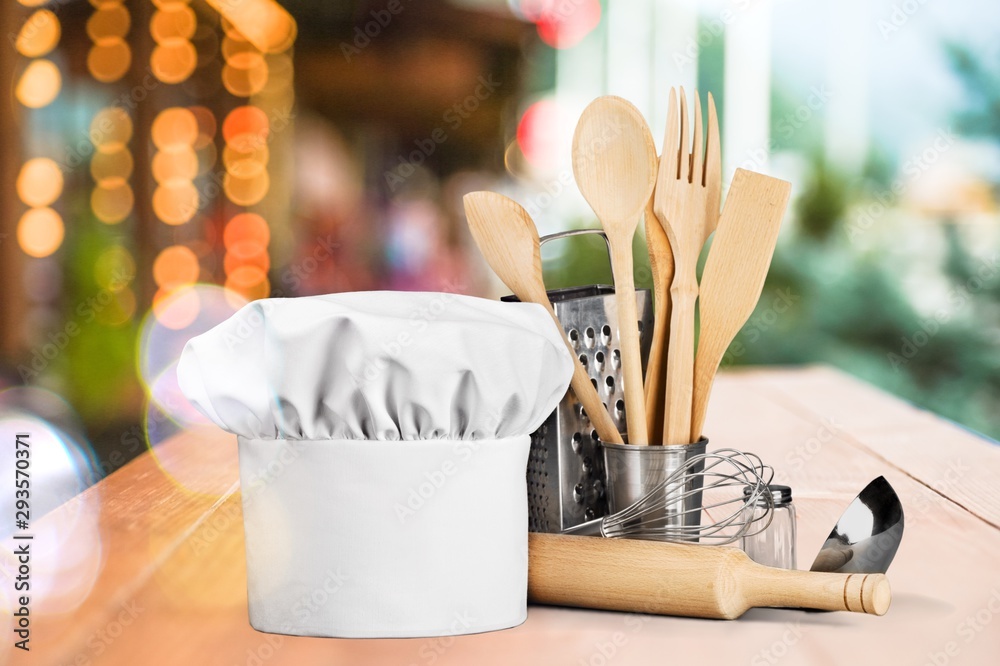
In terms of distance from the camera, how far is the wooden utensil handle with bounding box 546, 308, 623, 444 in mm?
441

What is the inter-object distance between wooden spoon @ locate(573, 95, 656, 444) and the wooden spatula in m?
0.04

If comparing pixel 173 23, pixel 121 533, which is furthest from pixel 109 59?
pixel 121 533

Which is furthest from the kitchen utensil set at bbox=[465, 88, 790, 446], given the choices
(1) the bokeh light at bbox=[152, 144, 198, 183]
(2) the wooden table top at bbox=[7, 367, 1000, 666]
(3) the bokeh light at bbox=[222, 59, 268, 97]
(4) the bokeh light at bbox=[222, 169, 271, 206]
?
(3) the bokeh light at bbox=[222, 59, 268, 97]

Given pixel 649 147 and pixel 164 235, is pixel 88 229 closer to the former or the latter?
pixel 164 235

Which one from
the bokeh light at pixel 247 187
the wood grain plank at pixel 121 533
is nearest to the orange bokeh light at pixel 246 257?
the bokeh light at pixel 247 187

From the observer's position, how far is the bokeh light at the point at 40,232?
1.59 meters

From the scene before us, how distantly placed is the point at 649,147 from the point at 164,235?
5.94ft

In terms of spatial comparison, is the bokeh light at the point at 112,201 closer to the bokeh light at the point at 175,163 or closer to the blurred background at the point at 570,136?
the bokeh light at the point at 175,163

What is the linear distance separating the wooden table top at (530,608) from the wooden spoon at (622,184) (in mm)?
116

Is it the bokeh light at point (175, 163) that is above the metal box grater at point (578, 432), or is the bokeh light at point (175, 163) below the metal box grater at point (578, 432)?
above

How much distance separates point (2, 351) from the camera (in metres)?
1.58

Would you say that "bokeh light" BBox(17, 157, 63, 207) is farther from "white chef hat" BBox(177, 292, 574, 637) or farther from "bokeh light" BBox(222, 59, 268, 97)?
"white chef hat" BBox(177, 292, 574, 637)

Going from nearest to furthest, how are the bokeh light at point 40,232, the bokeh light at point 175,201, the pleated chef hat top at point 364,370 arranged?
the pleated chef hat top at point 364,370 < the bokeh light at point 40,232 < the bokeh light at point 175,201

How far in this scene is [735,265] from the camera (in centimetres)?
45
